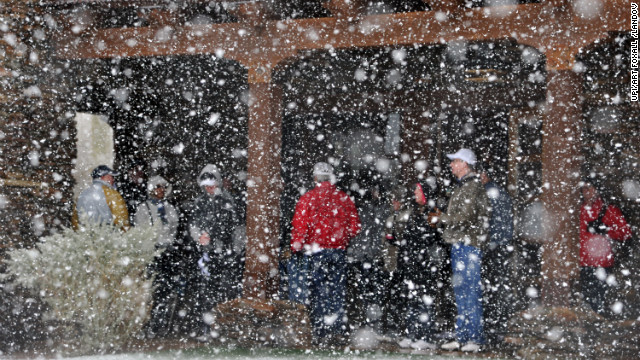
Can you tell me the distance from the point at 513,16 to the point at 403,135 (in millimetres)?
4010

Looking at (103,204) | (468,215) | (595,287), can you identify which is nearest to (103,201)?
(103,204)

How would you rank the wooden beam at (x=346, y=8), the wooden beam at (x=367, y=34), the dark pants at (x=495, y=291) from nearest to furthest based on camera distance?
1. the wooden beam at (x=367, y=34)
2. the wooden beam at (x=346, y=8)
3. the dark pants at (x=495, y=291)

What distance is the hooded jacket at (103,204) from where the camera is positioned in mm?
7254

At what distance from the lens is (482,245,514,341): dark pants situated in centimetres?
792

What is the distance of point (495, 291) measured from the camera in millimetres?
8516

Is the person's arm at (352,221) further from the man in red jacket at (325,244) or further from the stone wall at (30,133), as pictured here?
the stone wall at (30,133)

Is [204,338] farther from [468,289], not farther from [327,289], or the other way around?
[468,289]

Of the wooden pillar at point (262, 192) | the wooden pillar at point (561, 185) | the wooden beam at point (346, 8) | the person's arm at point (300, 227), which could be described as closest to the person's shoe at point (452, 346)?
the wooden pillar at point (561, 185)

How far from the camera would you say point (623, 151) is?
907 cm

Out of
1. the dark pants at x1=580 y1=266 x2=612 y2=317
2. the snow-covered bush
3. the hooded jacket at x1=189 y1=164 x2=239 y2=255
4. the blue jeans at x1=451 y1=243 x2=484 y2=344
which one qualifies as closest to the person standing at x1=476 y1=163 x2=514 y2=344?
the blue jeans at x1=451 y1=243 x2=484 y2=344

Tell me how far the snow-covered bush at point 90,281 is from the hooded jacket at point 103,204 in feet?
3.40

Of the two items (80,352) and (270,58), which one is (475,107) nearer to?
(270,58)

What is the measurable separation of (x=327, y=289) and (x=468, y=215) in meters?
1.74

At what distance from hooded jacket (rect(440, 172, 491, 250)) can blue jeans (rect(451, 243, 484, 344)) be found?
4.2 inches
